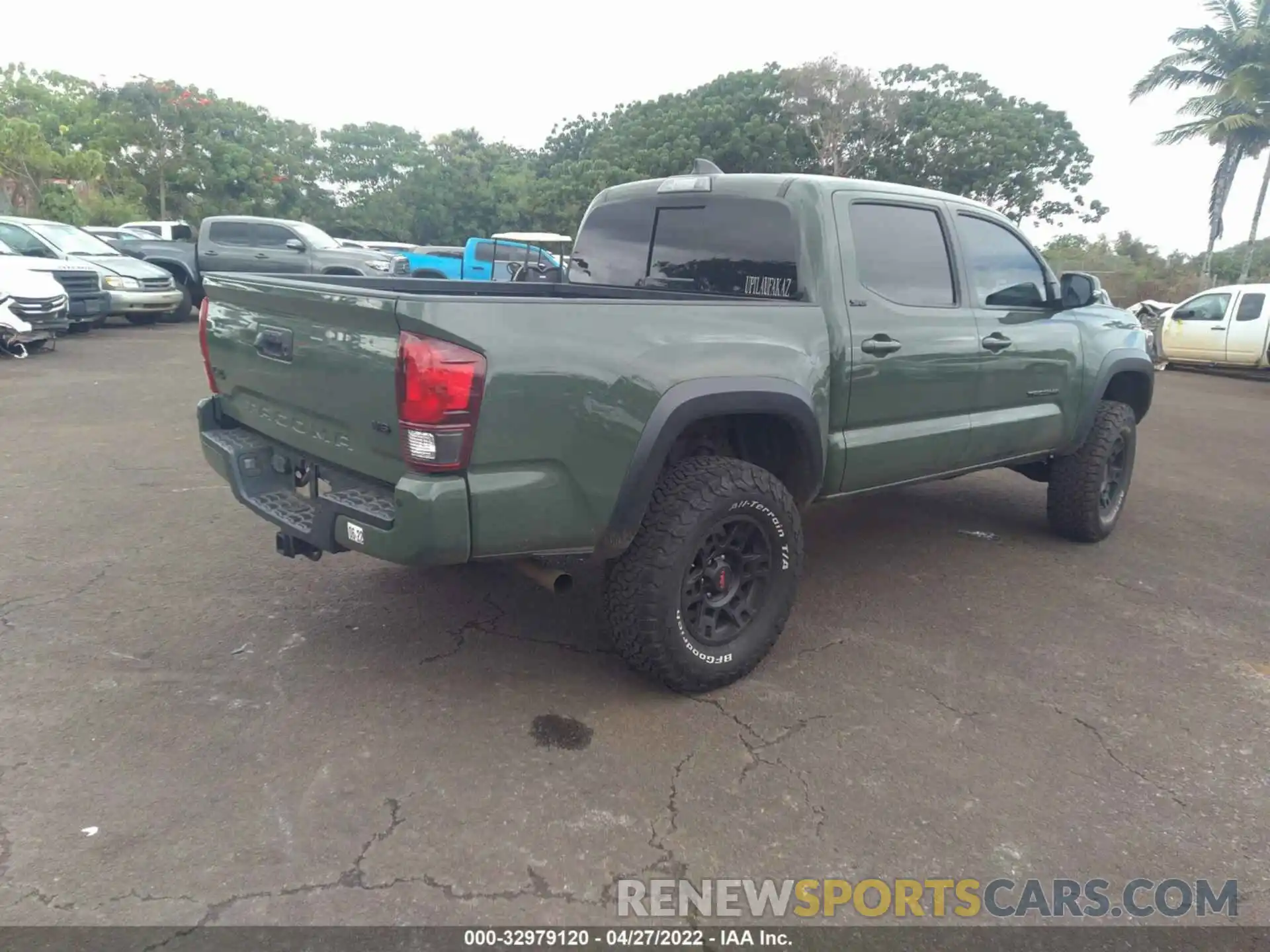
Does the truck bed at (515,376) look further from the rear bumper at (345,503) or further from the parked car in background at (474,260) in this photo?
the parked car in background at (474,260)

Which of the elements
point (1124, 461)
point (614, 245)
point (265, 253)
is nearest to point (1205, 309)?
point (1124, 461)

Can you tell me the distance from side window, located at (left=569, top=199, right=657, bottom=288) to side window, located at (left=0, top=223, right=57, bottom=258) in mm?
11770

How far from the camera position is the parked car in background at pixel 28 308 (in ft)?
34.0

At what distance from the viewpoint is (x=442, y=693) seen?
3217mm

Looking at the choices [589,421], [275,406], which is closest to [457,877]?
[589,421]

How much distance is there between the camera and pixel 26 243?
12727 millimetres

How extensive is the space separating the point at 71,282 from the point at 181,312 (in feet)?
12.1

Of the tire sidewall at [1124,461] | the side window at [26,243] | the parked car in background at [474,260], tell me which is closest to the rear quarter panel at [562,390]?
the tire sidewall at [1124,461]

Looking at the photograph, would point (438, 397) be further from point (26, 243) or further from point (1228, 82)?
point (1228, 82)

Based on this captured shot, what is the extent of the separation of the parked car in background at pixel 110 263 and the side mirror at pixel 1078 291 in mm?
13068

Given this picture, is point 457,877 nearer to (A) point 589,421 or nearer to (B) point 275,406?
(A) point 589,421

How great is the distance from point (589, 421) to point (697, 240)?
155 cm

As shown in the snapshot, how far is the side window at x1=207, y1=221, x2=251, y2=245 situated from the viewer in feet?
50.5
